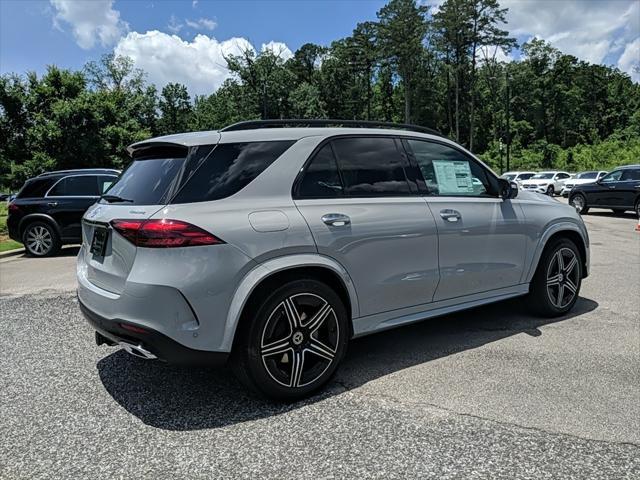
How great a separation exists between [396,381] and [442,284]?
895 millimetres

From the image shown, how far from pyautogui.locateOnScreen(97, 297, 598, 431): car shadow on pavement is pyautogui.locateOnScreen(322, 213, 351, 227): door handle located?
1.16 metres

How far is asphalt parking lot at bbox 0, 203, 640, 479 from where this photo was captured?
97.7 inches

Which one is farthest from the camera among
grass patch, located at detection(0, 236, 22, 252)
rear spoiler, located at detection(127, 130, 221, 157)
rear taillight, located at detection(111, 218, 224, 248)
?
grass patch, located at detection(0, 236, 22, 252)

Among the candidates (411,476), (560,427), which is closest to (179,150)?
(411,476)

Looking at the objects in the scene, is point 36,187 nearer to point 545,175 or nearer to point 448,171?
point 448,171

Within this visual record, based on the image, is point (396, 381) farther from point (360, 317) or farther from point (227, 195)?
point (227, 195)

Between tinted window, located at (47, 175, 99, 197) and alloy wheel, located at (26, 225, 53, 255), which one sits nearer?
alloy wheel, located at (26, 225, 53, 255)

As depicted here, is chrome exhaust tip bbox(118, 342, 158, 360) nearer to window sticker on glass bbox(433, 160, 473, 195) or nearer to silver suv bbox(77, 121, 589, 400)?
silver suv bbox(77, 121, 589, 400)

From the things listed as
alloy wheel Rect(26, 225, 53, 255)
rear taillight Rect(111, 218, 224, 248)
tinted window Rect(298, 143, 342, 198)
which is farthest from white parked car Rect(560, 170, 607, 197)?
rear taillight Rect(111, 218, 224, 248)

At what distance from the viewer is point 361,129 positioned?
377cm

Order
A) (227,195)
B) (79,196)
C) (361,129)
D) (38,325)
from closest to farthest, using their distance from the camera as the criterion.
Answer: (227,195)
(361,129)
(38,325)
(79,196)

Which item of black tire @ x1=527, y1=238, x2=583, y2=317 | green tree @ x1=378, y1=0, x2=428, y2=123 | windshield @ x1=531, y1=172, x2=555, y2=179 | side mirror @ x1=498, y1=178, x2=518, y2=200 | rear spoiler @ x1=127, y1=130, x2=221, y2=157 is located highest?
green tree @ x1=378, y1=0, x2=428, y2=123

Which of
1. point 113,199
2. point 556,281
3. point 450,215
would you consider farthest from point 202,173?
point 556,281

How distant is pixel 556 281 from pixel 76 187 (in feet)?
31.1
